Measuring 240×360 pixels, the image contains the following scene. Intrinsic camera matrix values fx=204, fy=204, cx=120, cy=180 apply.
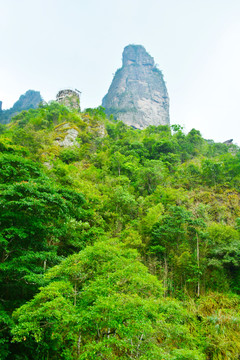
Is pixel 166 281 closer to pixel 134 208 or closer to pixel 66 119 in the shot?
pixel 134 208

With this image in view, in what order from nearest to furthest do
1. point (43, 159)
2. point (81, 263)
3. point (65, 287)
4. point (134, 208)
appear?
point (65, 287), point (81, 263), point (134, 208), point (43, 159)

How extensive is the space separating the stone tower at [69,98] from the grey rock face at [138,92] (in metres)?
13.0

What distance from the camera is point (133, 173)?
18.0 metres

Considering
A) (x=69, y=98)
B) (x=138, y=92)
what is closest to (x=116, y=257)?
(x=69, y=98)

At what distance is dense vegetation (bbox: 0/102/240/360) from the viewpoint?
4340 millimetres

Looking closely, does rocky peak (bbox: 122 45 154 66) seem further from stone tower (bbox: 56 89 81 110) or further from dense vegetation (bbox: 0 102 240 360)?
dense vegetation (bbox: 0 102 240 360)

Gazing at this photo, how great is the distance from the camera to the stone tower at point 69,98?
126 feet

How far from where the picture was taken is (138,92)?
60.7 m

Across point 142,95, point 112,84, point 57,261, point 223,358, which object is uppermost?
point 112,84

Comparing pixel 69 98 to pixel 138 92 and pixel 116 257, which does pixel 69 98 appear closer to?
pixel 138 92

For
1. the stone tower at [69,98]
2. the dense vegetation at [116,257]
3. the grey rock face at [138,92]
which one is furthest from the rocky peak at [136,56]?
the dense vegetation at [116,257]

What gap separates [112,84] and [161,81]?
634 inches

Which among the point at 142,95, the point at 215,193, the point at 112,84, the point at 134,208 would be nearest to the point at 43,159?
the point at 134,208

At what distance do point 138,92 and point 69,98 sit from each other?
28569 millimetres
